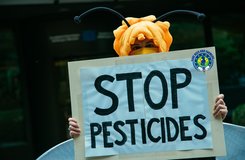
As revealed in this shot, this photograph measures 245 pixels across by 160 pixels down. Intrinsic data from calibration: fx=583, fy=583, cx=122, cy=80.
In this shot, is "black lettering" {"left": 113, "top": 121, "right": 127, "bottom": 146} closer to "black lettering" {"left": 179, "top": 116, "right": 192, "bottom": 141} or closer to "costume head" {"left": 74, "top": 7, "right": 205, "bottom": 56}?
"black lettering" {"left": 179, "top": 116, "right": 192, "bottom": 141}

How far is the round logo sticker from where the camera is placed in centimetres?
290

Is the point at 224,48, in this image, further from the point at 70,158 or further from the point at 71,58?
the point at 70,158

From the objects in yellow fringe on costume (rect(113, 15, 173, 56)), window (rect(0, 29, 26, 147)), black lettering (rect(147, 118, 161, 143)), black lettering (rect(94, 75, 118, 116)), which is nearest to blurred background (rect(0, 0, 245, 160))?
window (rect(0, 29, 26, 147))

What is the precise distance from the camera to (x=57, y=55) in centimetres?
812

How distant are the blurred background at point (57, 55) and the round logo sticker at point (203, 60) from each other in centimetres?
505

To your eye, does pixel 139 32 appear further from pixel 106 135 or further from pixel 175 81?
pixel 106 135

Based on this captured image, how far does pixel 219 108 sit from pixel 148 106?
1.19 feet

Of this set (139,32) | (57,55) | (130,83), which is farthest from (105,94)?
(57,55)

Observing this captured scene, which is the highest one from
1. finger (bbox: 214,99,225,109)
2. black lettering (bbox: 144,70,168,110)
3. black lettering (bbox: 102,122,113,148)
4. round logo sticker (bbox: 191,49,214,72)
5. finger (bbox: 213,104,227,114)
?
round logo sticker (bbox: 191,49,214,72)

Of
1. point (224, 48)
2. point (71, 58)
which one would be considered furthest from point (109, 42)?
point (224, 48)

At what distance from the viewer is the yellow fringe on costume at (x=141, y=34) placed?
3174 mm

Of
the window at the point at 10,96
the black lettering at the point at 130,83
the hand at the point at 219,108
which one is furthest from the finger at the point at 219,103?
the window at the point at 10,96

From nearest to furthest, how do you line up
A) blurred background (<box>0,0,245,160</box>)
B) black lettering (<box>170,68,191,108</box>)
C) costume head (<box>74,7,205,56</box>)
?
black lettering (<box>170,68,191,108</box>) → costume head (<box>74,7,205,56</box>) → blurred background (<box>0,0,245,160</box>)

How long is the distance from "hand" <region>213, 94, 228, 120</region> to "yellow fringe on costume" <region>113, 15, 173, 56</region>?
469 millimetres
